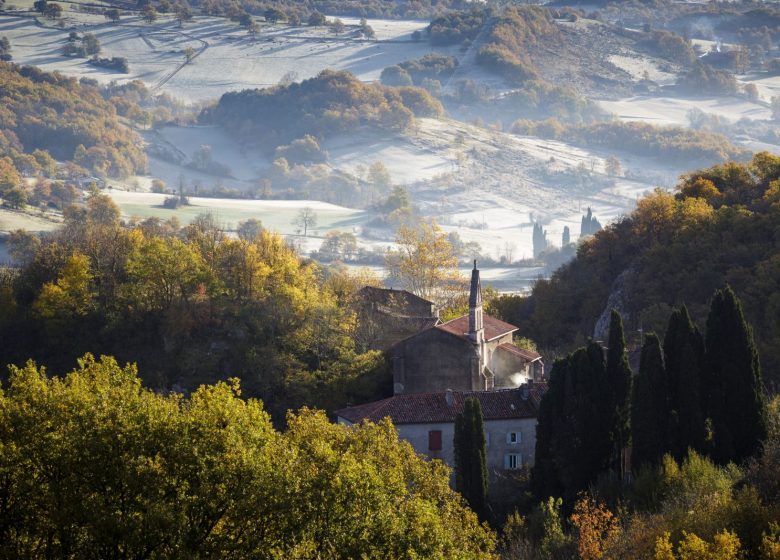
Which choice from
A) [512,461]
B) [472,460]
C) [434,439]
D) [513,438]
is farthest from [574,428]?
[434,439]

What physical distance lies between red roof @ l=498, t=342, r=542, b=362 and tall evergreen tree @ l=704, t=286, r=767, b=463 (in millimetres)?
17794

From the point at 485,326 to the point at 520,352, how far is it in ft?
7.39

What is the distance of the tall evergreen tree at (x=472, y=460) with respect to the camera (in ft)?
166

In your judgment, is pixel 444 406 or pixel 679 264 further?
pixel 679 264

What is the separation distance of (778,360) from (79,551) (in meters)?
32.1

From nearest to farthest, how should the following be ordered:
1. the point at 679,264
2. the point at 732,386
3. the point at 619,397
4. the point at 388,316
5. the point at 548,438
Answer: the point at 732,386
the point at 619,397
the point at 548,438
the point at 388,316
the point at 679,264

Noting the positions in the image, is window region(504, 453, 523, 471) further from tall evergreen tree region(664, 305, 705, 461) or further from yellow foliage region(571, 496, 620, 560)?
yellow foliage region(571, 496, 620, 560)

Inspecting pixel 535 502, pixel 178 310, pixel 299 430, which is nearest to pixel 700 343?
pixel 535 502

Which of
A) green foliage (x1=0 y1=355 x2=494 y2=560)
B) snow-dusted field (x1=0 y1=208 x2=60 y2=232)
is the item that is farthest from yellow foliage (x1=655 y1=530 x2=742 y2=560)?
snow-dusted field (x1=0 y1=208 x2=60 y2=232)

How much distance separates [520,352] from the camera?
66812 mm

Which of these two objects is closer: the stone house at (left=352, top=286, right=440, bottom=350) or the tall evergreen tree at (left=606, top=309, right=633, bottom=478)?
the tall evergreen tree at (left=606, top=309, right=633, bottom=478)

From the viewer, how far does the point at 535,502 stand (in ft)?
165

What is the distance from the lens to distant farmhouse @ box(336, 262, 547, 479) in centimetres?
5709

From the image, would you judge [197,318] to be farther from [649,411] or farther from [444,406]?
[649,411]
